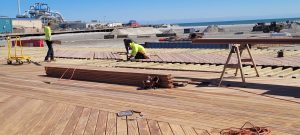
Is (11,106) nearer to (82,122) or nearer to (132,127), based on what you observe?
(82,122)

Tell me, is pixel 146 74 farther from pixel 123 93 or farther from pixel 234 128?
pixel 234 128

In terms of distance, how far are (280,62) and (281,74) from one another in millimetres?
2083

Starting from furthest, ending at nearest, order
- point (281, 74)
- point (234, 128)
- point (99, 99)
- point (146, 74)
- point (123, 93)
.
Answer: point (281, 74)
point (146, 74)
point (123, 93)
point (99, 99)
point (234, 128)

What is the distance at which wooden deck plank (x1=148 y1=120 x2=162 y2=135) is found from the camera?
5.24m

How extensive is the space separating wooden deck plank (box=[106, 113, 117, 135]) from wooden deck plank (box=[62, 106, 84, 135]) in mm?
485

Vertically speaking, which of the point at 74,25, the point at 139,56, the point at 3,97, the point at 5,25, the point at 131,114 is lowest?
the point at 3,97

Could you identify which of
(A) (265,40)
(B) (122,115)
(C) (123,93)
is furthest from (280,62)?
(B) (122,115)

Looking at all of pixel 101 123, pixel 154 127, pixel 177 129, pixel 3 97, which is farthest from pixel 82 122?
pixel 3 97

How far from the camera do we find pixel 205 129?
17.3 ft

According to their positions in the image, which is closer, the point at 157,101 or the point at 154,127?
the point at 154,127

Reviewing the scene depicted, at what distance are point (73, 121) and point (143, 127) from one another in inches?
45.4

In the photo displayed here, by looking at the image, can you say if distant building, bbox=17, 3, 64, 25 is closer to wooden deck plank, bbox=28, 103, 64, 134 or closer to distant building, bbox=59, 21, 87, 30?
distant building, bbox=59, 21, 87, 30

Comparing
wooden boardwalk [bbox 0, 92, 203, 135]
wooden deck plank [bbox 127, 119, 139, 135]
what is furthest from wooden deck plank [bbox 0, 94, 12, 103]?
wooden deck plank [bbox 127, 119, 139, 135]

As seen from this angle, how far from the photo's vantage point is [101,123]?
229 inches
